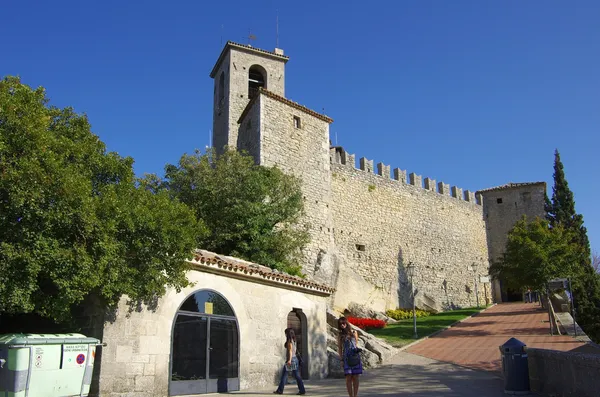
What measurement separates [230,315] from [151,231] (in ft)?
10.5

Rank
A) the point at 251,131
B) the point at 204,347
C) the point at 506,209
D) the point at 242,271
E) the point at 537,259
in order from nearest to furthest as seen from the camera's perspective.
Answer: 1. the point at 204,347
2. the point at 242,271
3. the point at 537,259
4. the point at 251,131
5. the point at 506,209

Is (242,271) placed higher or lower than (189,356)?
higher

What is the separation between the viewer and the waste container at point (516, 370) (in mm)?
10117

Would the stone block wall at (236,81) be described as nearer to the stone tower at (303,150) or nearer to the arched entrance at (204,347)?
the stone tower at (303,150)

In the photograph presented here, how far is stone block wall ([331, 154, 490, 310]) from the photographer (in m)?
30.0

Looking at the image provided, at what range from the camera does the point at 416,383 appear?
1226 centimetres

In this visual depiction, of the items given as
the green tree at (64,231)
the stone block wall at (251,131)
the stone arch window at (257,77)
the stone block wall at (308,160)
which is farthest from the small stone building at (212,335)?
the stone arch window at (257,77)

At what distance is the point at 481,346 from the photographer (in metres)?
18.0

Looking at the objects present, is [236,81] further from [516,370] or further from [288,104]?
[516,370]

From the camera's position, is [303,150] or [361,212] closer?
[303,150]

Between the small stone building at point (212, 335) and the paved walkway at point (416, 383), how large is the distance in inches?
28.9

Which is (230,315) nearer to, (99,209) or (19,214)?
(99,209)

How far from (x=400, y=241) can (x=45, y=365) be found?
→ 91.3 ft

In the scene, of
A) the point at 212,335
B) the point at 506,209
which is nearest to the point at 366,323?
the point at 212,335
